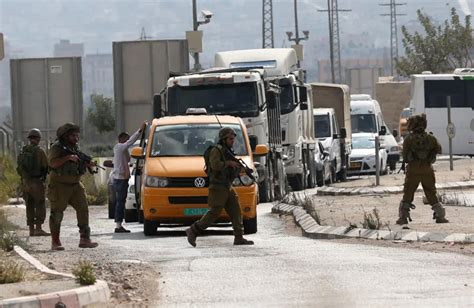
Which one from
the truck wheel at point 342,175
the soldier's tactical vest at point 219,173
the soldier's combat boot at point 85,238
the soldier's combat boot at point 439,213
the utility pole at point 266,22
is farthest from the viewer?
the utility pole at point 266,22

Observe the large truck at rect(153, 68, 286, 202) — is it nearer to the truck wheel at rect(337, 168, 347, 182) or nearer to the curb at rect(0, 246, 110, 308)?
the truck wheel at rect(337, 168, 347, 182)

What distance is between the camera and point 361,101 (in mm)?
52969

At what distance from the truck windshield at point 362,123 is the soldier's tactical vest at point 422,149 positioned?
99.2 feet

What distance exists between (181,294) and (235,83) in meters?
18.1

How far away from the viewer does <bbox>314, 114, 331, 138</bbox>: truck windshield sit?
45.2 metres

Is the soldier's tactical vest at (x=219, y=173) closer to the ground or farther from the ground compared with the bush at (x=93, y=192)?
farther from the ground

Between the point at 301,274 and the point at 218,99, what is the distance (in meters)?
16.9

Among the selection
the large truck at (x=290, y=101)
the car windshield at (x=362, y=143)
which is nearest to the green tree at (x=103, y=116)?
the car windshield at (x=362, y=143)

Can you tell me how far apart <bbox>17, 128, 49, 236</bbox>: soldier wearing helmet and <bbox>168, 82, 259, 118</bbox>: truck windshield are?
758 cm

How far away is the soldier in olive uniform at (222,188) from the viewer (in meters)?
20.0

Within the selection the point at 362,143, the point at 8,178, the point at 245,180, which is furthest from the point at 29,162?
the point at 362,143

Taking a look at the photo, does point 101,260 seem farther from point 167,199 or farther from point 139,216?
point 139,216

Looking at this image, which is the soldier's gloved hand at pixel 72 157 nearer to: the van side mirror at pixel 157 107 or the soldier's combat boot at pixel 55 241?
the soldier's combat boot at pixel 55 241

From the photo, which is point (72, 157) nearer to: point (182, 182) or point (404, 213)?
point (182, 182)
